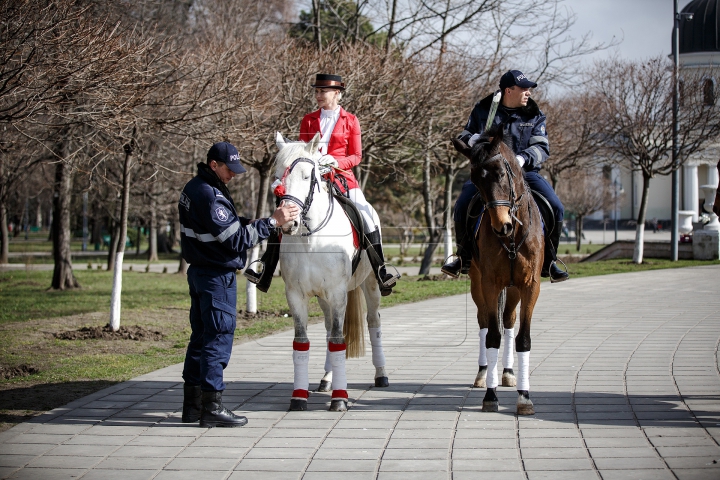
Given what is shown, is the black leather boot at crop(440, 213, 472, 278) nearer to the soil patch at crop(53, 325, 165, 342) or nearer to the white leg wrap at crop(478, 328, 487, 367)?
the white leg wrap at crop(478, 328, 487, 367)

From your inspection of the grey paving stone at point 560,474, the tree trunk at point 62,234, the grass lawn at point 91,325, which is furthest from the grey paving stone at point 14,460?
the tree trunk at point 62,234

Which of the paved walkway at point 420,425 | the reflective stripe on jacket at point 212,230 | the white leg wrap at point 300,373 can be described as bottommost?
the paved walkway at point 420,425

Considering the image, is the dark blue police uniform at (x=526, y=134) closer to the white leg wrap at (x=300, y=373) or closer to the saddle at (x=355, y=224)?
the saddle at (x=355, y=224)

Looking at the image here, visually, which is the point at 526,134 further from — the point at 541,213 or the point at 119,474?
the point at 119,474

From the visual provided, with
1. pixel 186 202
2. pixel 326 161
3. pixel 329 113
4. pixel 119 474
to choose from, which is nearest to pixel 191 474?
pixel 119 474

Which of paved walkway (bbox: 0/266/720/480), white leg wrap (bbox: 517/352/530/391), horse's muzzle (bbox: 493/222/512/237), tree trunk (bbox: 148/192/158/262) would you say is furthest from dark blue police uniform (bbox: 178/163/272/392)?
tree trunk (bbox: 148/192/158/262)

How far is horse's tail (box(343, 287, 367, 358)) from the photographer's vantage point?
8461 mm

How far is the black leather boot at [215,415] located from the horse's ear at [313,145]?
7.60 feet

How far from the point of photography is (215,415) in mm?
6785

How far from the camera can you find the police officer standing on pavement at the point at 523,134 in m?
7.89

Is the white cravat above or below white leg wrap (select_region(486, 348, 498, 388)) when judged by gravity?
above

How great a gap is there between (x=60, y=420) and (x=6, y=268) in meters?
24.6

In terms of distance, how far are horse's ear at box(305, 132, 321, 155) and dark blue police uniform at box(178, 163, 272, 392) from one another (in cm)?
80

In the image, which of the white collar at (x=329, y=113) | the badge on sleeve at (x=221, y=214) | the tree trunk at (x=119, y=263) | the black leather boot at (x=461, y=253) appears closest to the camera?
the badge on sleeve at (x=221, y=214)
